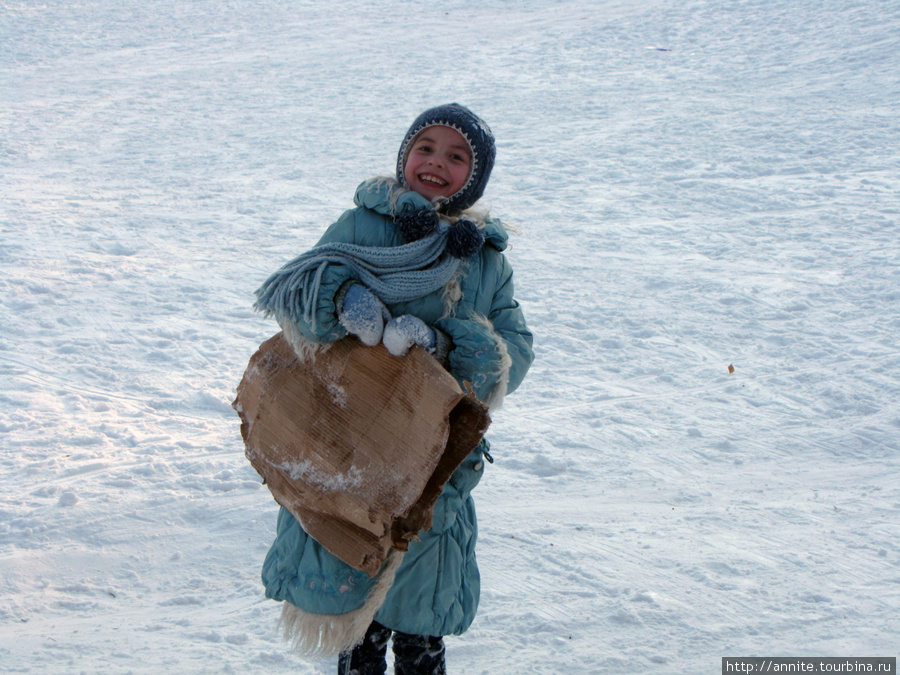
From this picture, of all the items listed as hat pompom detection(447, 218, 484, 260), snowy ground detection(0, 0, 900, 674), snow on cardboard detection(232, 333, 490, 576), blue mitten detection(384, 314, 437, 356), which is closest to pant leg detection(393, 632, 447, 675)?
snow on cardboard detection(232, 333, 490, 576)

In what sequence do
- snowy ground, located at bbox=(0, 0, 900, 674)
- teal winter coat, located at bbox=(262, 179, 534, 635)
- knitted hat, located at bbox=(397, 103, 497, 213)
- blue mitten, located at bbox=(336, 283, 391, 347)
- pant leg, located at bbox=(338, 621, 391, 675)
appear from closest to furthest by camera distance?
blue mitten, located at bbox=(336, 283, 391, 347), teal winter coat, located at bbox=(262, 179, 534, 635), knitted hat, located at bbox=(397, 103, 497, 213), pant leg, located at bbox=(338, 621, 391, 675), snowy ground, located at bbox=(0, 0, 900, 674)

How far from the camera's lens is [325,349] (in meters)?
1.73

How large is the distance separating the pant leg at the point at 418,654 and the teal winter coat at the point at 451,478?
0.23 feet

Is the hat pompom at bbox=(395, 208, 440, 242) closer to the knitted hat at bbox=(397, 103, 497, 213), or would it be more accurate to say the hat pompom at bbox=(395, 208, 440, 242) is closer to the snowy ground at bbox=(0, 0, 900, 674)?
the knitted hat at bbox=(397, 103, 497, 213)

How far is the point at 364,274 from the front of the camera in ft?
5.57

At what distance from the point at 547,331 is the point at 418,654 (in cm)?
313

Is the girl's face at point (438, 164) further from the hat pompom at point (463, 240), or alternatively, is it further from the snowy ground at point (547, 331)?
the snowy ground at point (547, 331)

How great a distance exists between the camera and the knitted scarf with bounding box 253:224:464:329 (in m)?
1.65

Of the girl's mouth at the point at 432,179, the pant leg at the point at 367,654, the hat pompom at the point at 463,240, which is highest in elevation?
the girl's mouth at the point at 432,179

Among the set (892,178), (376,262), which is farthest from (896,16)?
(376,262)

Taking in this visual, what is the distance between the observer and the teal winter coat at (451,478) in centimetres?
173

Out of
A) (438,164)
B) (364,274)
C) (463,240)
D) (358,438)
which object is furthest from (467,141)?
(358,438)

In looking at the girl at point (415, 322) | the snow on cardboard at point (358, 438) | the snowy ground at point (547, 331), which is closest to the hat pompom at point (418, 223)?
the girl at point (415, 322)

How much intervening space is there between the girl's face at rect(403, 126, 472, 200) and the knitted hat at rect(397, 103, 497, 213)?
12 millimetres
